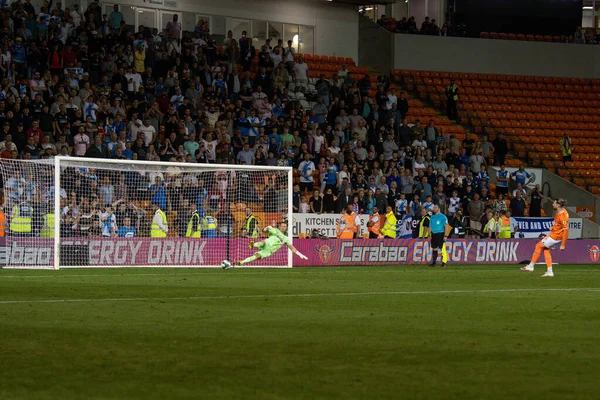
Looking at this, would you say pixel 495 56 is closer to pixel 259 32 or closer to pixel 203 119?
pixel 259 32

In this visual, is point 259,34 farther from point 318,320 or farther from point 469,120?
point 318,320

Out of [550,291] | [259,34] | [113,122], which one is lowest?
[550,291]

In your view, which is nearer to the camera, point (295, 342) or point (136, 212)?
point (295, 342)

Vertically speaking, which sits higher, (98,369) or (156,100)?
(156,100)

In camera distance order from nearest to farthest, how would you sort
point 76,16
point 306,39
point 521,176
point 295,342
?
point 295,342 → point 76,16 → point 521,176 → point 306,39

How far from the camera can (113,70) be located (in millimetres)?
31219

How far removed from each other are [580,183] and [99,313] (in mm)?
29707

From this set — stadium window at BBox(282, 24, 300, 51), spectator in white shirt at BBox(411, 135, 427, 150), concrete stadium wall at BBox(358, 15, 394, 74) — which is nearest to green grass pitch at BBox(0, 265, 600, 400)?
spectator in white shirt at BBox(411, 135, 427, 150)

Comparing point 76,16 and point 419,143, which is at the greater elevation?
point 76,16

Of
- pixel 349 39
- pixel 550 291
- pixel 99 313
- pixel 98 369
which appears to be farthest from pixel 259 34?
pixel 98 369

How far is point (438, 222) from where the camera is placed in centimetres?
2845

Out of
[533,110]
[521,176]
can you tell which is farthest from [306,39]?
[521,176]

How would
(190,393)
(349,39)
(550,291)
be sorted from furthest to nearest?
(349,39) → (550,291) → (190,393)

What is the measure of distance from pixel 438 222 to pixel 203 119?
8.28 meters
